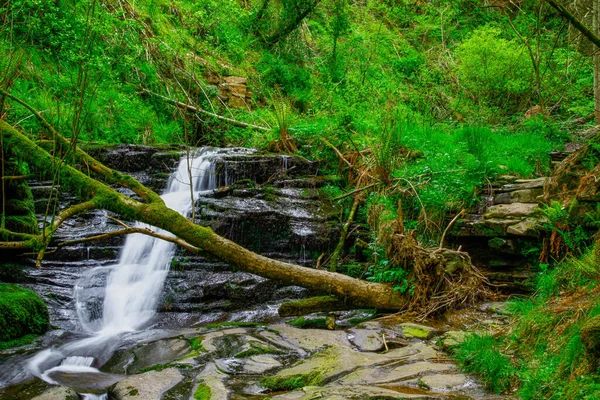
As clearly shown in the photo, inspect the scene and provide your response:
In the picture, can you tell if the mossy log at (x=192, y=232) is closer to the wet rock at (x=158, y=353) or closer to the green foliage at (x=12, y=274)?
the wet rock at (x=158, y=353)

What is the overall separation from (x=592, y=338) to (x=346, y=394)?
1.57 m

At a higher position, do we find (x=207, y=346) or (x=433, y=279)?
(x=433, y=279)

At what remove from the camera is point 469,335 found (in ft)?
14.5

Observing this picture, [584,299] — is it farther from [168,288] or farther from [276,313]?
[168,288]

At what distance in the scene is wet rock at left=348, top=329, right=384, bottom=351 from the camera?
16.1 feet

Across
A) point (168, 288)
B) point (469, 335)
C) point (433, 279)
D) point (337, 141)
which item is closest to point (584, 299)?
point (469, 335)

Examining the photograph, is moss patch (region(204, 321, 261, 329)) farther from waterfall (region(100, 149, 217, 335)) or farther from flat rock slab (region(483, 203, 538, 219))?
flat rock slab (region(483, 203, 538, 219))

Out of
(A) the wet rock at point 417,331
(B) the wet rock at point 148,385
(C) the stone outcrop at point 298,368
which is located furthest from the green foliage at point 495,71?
(B) the wet rock at point 148,385

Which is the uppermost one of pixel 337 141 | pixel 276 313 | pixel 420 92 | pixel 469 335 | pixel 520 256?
pixel 420 92

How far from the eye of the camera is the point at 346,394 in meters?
3.49

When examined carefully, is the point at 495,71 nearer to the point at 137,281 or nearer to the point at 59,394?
the point at 137,281

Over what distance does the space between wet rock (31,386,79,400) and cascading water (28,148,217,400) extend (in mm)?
152

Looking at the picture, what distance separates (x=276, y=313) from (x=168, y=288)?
63.3 inches

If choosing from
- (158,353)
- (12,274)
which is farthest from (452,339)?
(12,274)
